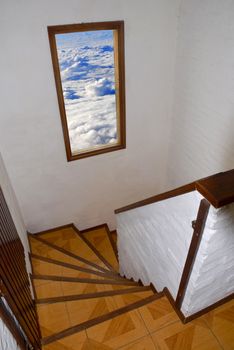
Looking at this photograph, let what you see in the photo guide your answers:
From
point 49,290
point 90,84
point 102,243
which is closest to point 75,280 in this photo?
point 49,290

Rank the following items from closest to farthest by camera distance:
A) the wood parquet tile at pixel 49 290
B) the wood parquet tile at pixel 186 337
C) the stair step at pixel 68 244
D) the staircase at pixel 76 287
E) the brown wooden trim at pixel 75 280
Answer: the wood parquet tile at pixel 186 337
the staircase at pixel 76 287
the wood parquet tile at pixel 49 290
the brown wooden trim at pixel 75 280
the stair step at pixel 68 244

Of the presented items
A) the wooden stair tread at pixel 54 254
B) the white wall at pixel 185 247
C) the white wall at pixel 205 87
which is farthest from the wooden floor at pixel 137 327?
the white wall at pixel 205 87

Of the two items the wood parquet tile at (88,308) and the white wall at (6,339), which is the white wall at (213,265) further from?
the white wall at (6,339)

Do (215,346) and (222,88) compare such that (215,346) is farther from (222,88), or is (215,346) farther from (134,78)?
(134,78)

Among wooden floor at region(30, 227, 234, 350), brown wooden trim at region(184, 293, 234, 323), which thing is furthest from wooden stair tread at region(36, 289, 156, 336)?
brown wooden trim at region(184, 293, 234, 323)

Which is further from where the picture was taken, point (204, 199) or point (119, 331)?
point (119, 331)

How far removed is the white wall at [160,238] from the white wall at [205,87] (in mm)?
1231

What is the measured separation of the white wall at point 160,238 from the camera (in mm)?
1379

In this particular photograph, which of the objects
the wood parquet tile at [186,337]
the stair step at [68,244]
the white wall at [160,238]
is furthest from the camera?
the stair step at [68,244]

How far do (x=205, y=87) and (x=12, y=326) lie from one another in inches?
106

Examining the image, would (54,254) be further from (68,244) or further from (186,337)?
(186,337)

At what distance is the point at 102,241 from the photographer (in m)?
4.13

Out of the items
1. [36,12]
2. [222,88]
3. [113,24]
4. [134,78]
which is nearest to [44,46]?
[36,12]

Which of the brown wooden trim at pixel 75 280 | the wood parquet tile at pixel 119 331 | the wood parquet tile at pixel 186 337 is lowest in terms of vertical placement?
the brown wooden trim at pixel 75 280
